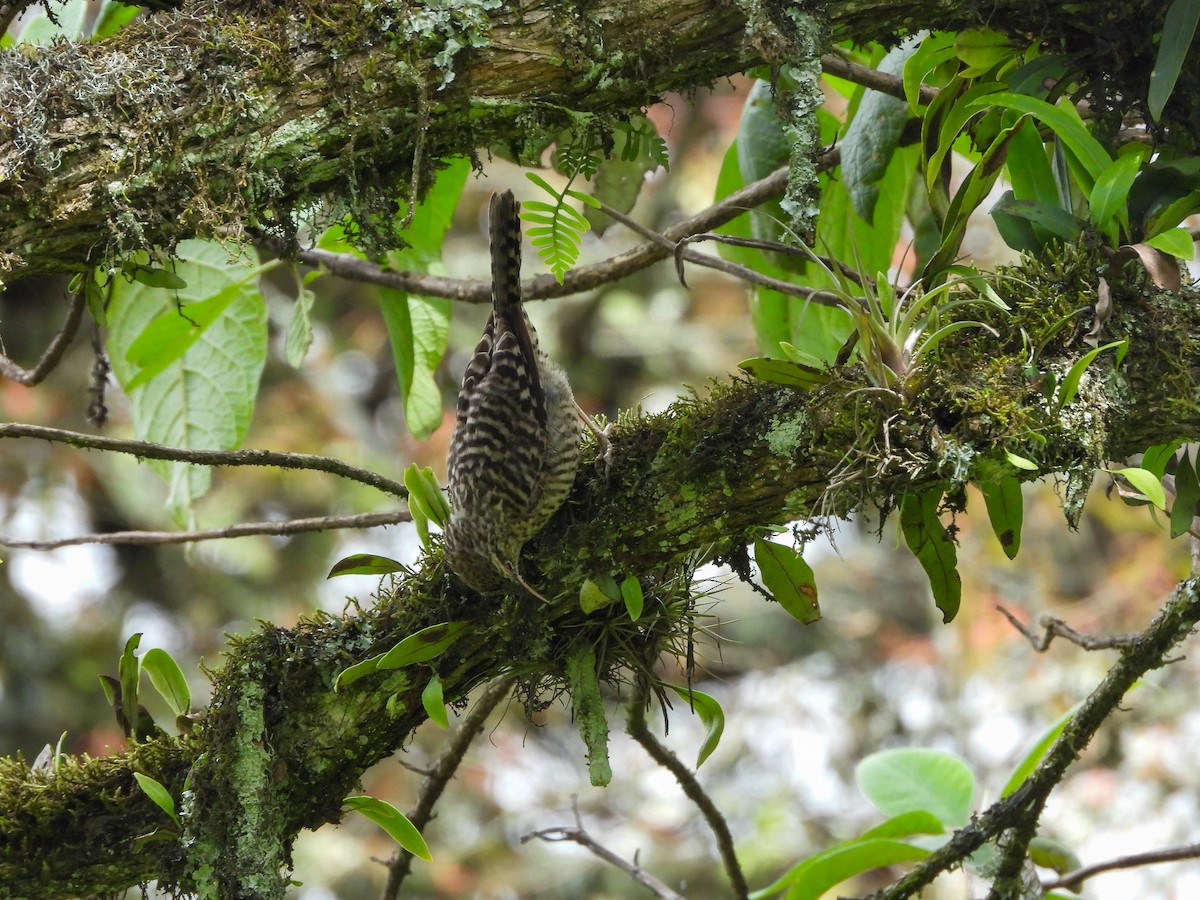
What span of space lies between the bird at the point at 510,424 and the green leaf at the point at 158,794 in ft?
2.35

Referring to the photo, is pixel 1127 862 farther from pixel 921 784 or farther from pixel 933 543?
pixel 933 543

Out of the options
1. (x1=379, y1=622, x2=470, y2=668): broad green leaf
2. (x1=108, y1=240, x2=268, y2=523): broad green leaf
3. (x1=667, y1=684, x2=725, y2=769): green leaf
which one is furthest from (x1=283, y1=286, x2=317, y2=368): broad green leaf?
(x1=667, y1=684, x2=725, y2=769): green leaf

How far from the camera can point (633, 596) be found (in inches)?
80.0

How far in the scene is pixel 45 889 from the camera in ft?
6.67

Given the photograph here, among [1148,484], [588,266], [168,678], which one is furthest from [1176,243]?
[168,678]

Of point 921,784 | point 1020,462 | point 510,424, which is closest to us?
point 1020,462

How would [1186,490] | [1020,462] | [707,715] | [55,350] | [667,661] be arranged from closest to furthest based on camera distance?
[1020,462] < [1186,490] < [707,715] < [55,350] < [667,661]

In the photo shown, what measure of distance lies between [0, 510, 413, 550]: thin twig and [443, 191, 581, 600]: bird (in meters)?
0.17

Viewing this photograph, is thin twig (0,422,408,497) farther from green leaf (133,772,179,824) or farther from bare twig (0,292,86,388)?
green leaf (133,772,179,824)

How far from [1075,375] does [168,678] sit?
1.78m

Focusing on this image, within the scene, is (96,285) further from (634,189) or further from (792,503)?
(634,189)

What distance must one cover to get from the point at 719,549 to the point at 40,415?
238 inches

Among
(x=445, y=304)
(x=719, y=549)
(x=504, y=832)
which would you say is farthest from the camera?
(x=504, y=832)

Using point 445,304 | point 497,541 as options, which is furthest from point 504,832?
point 497,541
